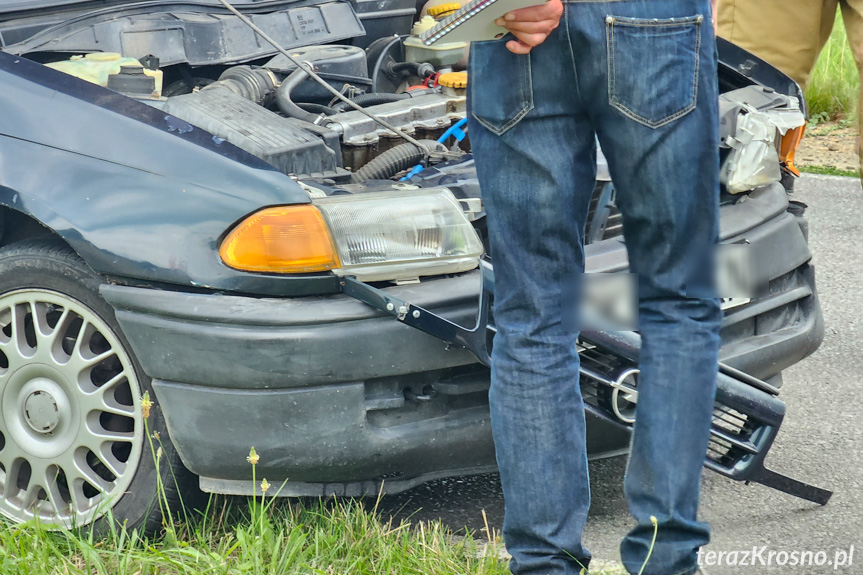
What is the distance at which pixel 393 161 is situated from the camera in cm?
279

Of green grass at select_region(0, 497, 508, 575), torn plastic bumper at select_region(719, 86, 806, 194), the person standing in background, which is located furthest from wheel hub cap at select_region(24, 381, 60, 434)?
the person standing in background

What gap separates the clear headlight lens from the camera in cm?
212

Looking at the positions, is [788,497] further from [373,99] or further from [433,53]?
[433,53]

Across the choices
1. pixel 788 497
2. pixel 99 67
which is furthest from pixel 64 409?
pixel 788 497

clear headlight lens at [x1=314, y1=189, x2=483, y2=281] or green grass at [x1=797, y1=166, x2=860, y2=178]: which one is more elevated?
clear headlight lens at [x1=314, y1=189, x2=483, y2=281]

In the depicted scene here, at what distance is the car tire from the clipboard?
3.44 ft

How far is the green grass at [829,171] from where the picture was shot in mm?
6457

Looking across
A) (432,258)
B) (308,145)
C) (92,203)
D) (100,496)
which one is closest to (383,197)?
(432,258)

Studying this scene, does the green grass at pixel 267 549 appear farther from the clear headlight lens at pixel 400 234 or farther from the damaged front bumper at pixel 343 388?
the clear headlight lens at pixel 400 234

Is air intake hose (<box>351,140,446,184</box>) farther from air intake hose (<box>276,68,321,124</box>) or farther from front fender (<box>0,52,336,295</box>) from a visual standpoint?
front fender (<box>0,52,336,295</box>)

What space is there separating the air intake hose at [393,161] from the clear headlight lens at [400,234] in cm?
51

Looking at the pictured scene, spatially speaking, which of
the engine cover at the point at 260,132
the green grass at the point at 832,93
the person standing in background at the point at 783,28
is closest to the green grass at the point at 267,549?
the engine cover at the point at 260,132

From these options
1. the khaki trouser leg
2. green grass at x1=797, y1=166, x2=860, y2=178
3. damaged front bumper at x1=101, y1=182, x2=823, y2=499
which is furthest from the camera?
green grass at x1=797, y1=166, x2=860, y2=178

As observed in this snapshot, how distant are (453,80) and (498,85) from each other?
5.52ft
